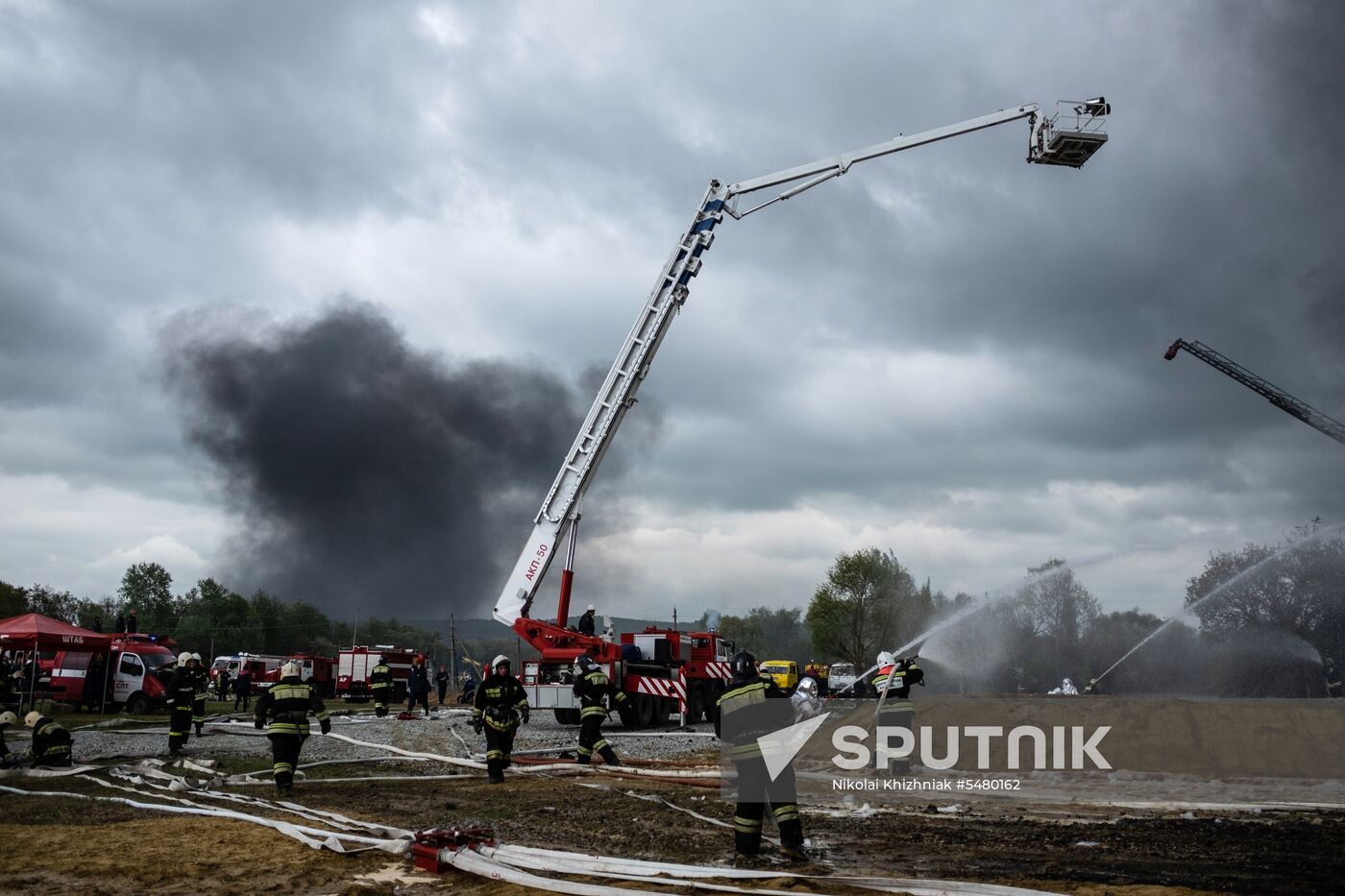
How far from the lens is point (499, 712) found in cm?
1284

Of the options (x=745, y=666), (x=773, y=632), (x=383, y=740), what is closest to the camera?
(x=745, y=666)

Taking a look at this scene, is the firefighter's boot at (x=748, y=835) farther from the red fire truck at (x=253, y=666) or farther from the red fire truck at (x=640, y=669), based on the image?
the red fire truck at (x=253, y=666)

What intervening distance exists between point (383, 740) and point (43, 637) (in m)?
11.1

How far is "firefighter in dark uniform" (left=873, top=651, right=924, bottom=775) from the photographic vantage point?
1238 cm

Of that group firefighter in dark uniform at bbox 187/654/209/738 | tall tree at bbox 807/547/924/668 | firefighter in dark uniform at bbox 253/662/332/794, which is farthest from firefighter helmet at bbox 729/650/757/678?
tall tree at bbox 807/547/924/668

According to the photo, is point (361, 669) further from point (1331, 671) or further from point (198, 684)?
point (1331, 671)

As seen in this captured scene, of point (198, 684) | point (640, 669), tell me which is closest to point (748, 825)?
point (198, 684)

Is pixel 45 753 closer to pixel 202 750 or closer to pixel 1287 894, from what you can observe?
pixel 202 750

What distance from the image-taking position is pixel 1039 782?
40.9 ft

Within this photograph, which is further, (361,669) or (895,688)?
(361,669)

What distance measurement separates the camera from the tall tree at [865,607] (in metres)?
58.6

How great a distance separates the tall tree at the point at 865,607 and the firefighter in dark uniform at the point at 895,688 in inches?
1833

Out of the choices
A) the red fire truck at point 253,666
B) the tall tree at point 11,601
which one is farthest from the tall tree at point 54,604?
the red fire truck at point 253,666

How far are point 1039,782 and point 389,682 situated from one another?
15387 mm
